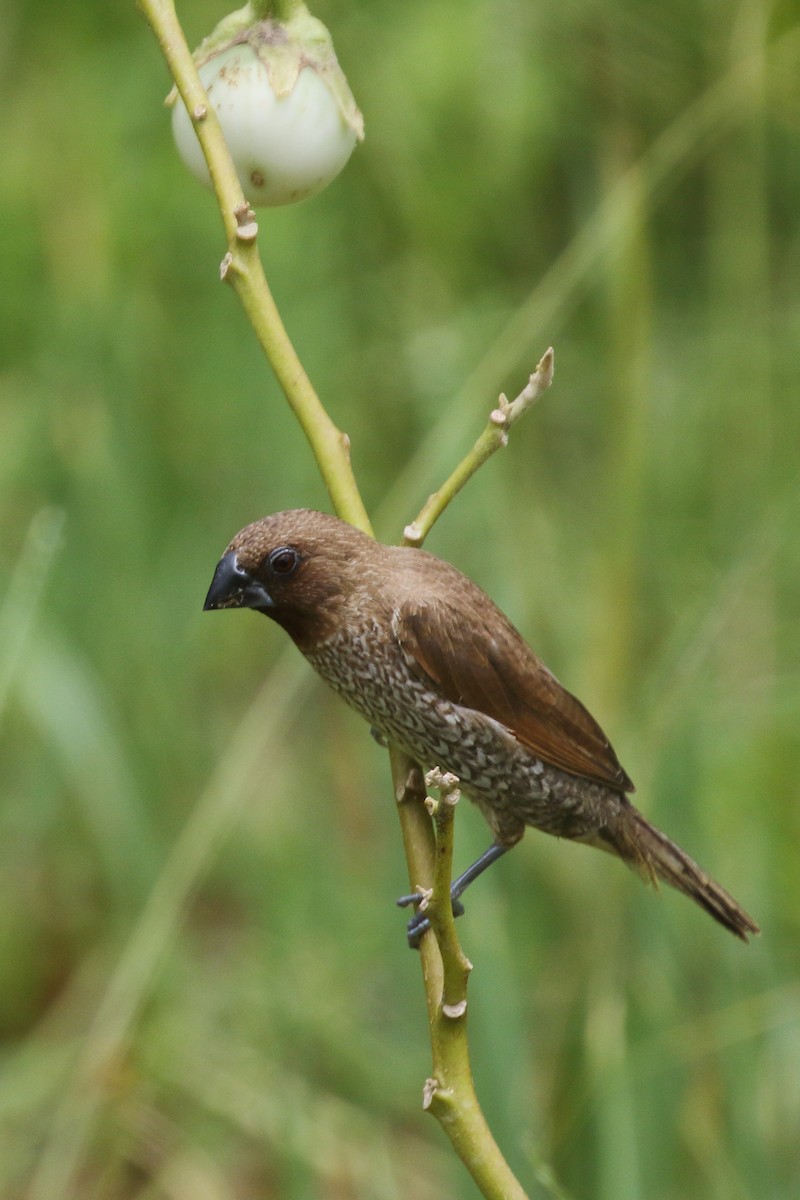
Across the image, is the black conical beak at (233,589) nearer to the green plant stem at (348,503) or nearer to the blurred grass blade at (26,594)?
the green plant stem at (348,503)

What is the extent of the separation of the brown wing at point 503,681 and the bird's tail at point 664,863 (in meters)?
0.06

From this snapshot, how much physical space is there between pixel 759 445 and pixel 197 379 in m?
1.52


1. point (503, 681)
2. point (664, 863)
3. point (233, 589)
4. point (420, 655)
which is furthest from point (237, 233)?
point (664, 863)

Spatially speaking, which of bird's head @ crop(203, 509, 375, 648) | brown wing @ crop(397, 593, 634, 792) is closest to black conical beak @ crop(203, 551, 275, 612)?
bird's head @ crop(203, 509, 375, 648)

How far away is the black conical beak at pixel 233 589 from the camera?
6.36 ft

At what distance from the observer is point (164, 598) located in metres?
3.71

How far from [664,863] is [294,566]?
72 cm

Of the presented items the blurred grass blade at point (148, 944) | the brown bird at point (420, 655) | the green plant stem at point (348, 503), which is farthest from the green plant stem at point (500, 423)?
the blurred grass blade at point (148, 944)

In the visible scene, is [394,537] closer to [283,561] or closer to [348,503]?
[283,561]

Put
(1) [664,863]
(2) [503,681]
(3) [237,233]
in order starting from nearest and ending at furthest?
(3) [237,233] < (2) [503,681] < (1) [664,863]

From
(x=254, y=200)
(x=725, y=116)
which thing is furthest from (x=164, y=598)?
(x=254, y=200)

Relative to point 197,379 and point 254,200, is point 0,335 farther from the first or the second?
point 254,200

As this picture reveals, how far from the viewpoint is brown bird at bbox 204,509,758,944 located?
6.66 feet

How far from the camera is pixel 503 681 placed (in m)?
2.13
